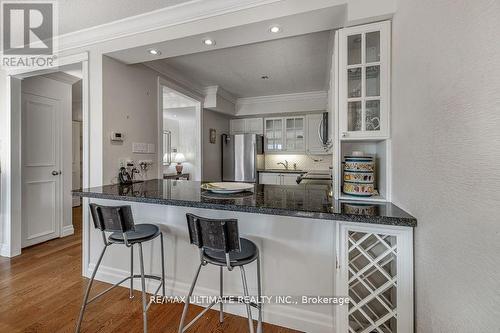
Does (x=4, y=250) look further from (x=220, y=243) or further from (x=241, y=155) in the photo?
(x=241, y=155)

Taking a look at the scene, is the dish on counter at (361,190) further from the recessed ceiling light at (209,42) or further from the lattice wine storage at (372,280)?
the recessed ceiling light at (209,42)

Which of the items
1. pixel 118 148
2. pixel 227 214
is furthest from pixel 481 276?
pixel 118 148

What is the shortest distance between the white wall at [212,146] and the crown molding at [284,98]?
0.56m

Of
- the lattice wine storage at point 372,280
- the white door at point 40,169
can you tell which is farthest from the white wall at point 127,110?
the lattice wine storage at point 372,280

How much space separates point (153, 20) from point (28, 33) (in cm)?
137

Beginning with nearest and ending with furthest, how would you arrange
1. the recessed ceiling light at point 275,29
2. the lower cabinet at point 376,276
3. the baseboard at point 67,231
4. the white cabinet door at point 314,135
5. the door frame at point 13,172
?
1. the lower cabinet at point 376,276
2. the recessed ceiling light at point 275,29
3. the door frame at point 13,172
4. the baseboard at point 67,231
5. the white cabinet door at point 314,135

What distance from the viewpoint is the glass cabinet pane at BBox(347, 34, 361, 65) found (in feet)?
5.17

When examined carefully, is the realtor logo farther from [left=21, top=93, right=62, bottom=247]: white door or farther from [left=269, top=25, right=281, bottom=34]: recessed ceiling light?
[left=269, top=25, right=281, bottom=34]: recessed ceiling light

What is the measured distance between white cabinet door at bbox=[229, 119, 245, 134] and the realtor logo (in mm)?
3316

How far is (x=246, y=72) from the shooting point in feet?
11.2

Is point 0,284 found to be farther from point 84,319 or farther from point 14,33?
point 14,33

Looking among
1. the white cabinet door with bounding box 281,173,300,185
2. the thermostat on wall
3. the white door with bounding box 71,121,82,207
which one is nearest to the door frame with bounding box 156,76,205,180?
the thermostat on wall

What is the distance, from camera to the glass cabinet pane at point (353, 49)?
158 centimetres

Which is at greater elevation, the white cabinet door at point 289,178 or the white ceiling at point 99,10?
the white ceiling at point 99,10
